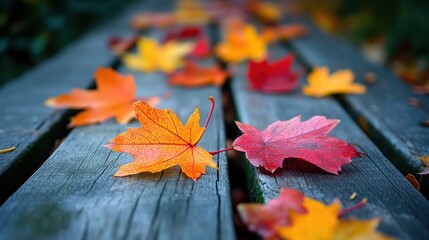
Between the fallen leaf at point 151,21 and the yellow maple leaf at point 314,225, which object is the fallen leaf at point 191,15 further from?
the yellow maple leaf at point 314,225

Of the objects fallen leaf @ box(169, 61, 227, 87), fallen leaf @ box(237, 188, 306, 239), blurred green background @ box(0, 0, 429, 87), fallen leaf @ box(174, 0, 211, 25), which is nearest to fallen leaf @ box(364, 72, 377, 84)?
blurred green background @ box(0, 0, 429, 87)

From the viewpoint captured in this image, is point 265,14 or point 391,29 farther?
point 265,14

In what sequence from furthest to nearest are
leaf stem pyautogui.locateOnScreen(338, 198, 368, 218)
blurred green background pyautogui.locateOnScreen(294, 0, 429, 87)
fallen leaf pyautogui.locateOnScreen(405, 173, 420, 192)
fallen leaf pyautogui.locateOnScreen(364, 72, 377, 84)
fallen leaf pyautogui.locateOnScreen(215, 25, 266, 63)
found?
blurred green background pyautogui.locateOnScreen(294, 0, 429, 87) → fallen leaf pyautogui.locateOnScreen(215, 25, 266, 63) → fallen leaf pyautogui.locateOnScreen(364, 72, 377, 84) → fallen leaf pyautogui.locateOnScreen(405, 173, 420, 192) → leaf stem pyautogui.locateOnScreen(338, 198, 368, 218)

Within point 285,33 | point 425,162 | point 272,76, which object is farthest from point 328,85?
point 285,33

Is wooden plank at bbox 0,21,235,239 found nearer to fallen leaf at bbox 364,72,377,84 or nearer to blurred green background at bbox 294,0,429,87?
fallen leaf at bbox 364,72,377,84

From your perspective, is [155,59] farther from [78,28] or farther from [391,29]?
[391,29]

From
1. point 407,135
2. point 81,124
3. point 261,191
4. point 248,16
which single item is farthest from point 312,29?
point 261,191
